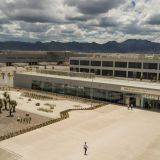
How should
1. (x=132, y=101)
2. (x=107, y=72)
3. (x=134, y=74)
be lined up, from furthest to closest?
(x=107, y=72)
(x=134, y=74)
(x=132, y=101)

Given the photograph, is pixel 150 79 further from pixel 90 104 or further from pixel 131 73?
pixel 90 104

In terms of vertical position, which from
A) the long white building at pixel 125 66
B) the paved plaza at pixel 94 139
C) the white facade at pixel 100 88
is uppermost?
the long white building at pixel 125 66

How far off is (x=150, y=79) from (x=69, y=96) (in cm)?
3558

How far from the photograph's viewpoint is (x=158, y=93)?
7700 centimetres

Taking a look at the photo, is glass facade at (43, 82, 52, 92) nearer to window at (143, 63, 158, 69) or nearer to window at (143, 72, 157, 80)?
window at (143, 72, 157, 80)

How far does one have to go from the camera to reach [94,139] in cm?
5234

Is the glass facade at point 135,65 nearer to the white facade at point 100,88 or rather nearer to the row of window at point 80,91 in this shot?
the white facade at point 100,88

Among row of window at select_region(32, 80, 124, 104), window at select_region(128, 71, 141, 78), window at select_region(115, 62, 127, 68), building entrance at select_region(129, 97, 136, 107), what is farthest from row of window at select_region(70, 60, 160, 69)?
building entrance at select_region(129, 97, 136, 107)

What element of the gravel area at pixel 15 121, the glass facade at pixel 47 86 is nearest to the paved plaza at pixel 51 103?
the gravel area at pixel 15 121

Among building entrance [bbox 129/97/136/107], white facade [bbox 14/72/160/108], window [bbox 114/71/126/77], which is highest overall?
window [bbox 114/71/126/77]

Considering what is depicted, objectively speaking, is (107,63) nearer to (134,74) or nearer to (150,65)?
(134,74)

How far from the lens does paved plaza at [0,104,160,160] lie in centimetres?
4494

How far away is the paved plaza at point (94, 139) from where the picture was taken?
4494 centimetres

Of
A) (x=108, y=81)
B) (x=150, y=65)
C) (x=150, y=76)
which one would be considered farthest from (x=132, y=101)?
(x=150, y=65)
